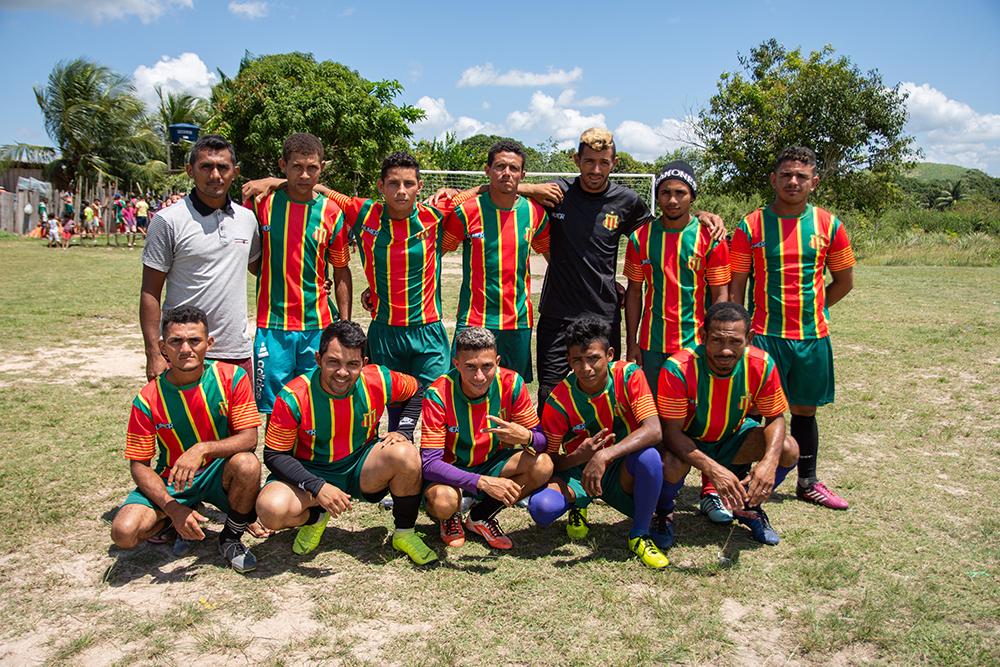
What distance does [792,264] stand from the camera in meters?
4.45

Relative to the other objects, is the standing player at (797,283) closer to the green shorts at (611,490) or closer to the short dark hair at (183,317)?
the green shorts at (611,490)

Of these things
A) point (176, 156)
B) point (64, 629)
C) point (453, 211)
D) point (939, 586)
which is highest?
point (176, 156)

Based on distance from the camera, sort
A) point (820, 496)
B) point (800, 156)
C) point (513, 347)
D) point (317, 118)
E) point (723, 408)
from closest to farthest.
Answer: point (723, 408) < point (800, 156) < point (820, 496) < point (513, 347) < point (317, 118)

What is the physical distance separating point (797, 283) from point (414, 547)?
2.70m

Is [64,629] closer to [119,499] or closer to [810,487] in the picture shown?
[119,499]

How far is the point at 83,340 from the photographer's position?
9.01m

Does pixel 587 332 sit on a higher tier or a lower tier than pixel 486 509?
higher

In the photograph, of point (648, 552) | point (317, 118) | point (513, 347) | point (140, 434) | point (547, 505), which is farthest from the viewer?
point (317, 118)

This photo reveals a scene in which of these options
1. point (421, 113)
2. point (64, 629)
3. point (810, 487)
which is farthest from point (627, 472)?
point (421, 113)

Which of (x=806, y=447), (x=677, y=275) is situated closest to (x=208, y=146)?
(x=677, y=275)

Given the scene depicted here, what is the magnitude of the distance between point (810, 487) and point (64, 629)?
4.00m

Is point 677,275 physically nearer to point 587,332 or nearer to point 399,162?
point 587,332

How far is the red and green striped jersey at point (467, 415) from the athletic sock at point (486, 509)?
0.73 ft

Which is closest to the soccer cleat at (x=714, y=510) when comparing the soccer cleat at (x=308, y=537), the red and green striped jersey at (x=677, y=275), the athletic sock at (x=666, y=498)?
the athletic sock at (x=666, y=498)
